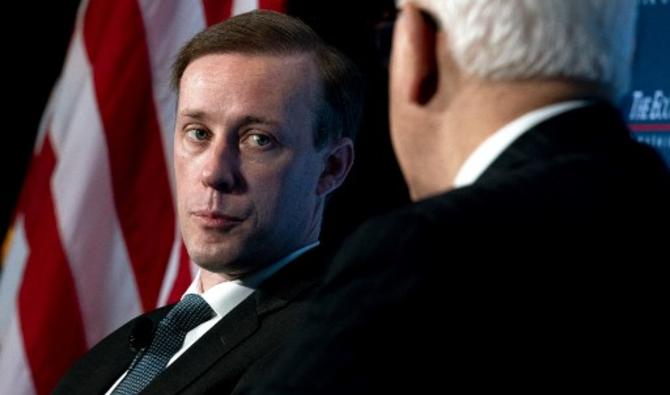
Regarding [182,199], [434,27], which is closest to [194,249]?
→ [182,199]

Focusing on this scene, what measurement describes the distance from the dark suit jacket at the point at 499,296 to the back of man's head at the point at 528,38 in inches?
4.2

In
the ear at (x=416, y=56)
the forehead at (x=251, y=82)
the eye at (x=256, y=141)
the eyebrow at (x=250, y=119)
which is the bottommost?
the eye at (x=256, y=141)

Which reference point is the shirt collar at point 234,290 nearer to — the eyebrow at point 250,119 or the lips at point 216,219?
the lips at point 216,219

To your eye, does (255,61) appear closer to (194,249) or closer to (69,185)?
(194,249)

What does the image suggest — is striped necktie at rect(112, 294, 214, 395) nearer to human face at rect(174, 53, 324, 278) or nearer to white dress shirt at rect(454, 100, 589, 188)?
human face at rect(174, 53, 324, 278)

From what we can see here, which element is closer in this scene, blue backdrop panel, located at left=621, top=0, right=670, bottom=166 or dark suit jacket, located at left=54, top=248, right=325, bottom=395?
dark suit jacket, located at left=54, top=248, right=325, bottom=395

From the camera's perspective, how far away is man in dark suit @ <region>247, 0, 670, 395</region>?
101cm

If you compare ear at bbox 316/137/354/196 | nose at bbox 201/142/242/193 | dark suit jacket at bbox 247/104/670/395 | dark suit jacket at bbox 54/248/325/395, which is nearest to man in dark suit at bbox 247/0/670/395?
dark suit jacket at bbox 247/104/670/395

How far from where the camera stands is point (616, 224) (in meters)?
1.06

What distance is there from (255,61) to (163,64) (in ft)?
3.67

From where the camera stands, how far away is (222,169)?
214 cm

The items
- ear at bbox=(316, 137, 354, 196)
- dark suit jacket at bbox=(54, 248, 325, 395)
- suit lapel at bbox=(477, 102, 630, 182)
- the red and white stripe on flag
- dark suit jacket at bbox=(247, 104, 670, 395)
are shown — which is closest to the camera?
dark suit jacket at bbox=(247, 104, 670, 395)

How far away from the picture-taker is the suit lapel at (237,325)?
6.70 ft

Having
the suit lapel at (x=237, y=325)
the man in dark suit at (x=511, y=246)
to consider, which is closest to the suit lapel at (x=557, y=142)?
the man in dark suit at (x=511, y=246)
